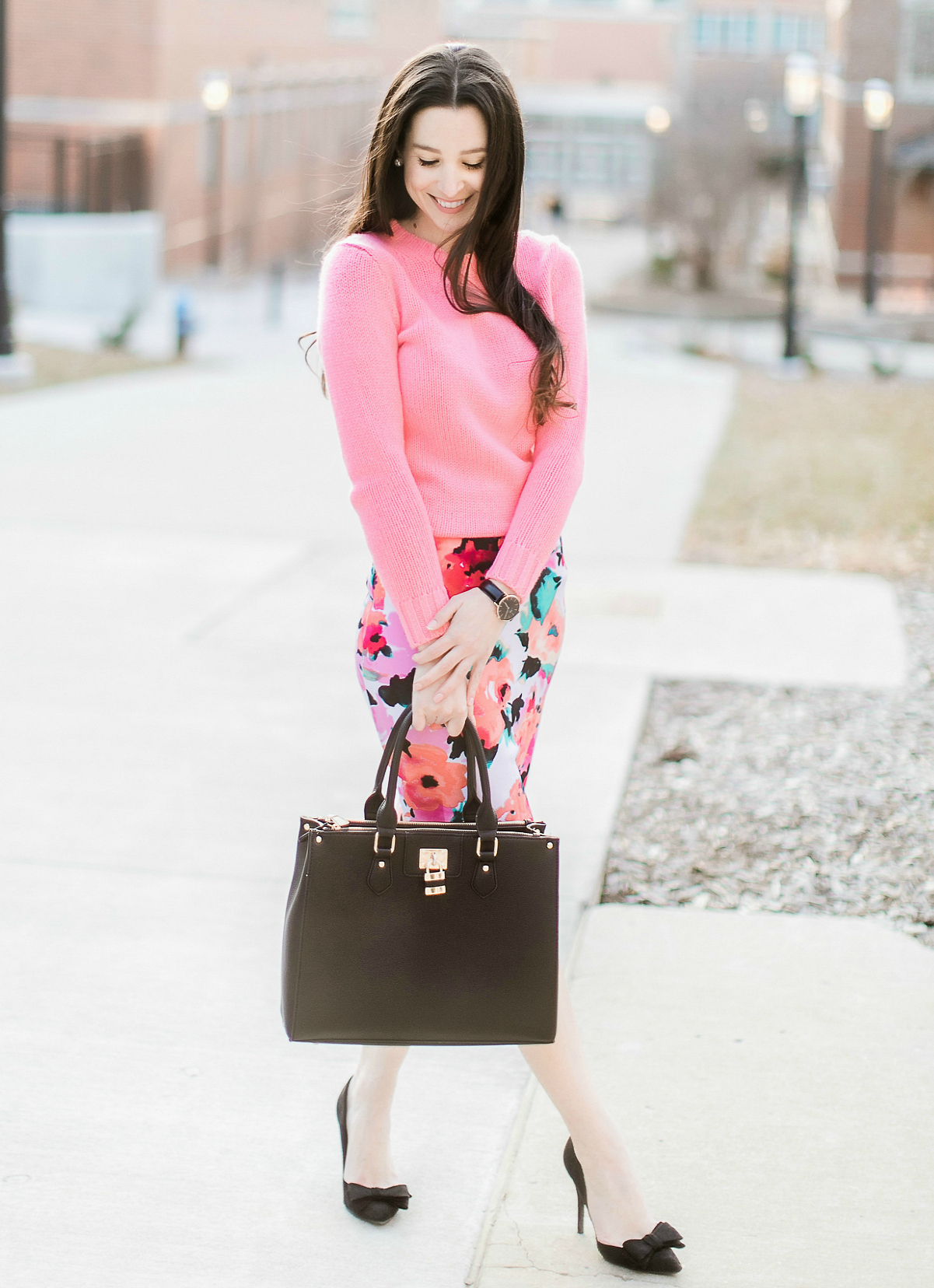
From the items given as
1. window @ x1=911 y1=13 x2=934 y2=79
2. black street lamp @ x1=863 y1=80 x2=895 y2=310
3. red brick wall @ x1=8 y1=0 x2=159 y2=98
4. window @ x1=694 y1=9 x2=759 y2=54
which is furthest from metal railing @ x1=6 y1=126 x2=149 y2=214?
window @ x1=694 y1=9 x2=759 y2=54

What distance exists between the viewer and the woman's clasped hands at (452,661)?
7.69ft

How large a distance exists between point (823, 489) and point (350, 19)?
123 ft

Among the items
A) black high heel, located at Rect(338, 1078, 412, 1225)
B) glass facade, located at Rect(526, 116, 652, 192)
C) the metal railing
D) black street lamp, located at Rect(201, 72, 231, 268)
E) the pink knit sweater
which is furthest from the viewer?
glass facade, located at Rect(526, 116, 652, 192)

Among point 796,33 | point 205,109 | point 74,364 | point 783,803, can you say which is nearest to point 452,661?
point 783,803

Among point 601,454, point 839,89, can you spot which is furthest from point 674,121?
point 601,454

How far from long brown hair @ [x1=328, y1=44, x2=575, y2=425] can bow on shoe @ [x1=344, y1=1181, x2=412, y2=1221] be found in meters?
1.31

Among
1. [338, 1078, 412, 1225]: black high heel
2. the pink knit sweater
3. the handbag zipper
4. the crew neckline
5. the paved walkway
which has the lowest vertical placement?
the paved walkway

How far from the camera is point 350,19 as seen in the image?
→ 4338 cm

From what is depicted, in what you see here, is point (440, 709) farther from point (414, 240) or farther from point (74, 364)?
point (74, 364)

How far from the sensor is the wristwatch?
2.39 metres

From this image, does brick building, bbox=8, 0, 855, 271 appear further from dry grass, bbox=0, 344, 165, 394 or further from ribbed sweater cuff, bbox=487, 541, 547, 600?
dry grass, bbox=0, 344, 165, 394

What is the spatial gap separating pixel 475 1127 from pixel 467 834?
2.84ft

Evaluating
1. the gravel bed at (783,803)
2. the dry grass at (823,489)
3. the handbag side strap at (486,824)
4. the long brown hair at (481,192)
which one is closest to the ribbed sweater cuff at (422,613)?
the handbag side strap at (486,824)

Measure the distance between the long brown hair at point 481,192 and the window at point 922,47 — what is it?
39.2 meters
